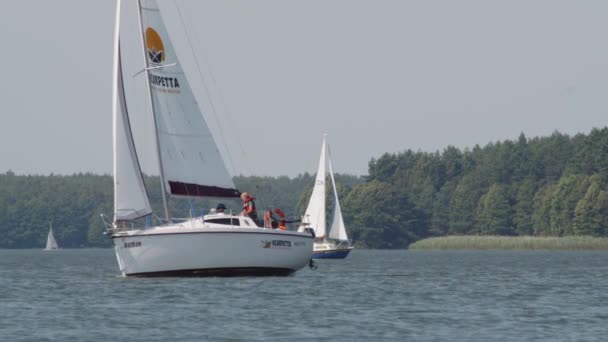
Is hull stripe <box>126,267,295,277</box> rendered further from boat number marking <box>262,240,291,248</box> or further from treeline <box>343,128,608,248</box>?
treeline <box>343,128,608,248</box>

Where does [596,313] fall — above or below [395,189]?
below

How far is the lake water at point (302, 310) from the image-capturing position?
1201 inches

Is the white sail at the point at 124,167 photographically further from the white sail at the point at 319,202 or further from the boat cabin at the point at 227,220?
the white sail at the point at 319,202

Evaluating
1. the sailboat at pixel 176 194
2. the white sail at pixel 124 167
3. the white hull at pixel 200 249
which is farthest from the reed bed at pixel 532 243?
the white sail at pixel 124 167

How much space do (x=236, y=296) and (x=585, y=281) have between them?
17681mm

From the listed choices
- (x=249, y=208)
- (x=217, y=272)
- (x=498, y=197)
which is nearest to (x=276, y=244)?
(x=249, y=208)

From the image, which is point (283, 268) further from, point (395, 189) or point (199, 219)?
point (395, 189)

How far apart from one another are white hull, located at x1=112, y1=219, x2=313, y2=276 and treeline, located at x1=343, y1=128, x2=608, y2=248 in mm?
98906

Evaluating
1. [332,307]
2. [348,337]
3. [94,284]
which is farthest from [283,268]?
[348,337]

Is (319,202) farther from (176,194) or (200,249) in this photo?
(200,249)

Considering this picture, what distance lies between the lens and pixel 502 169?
190375 mm

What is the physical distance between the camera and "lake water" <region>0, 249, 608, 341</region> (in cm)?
3052

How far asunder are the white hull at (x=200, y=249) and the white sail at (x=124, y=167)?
0.94 m

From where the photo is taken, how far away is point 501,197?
6634 inches
